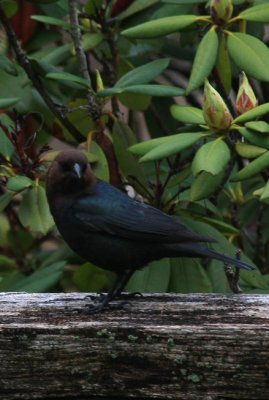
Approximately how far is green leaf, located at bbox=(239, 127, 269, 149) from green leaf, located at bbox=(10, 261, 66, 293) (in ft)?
2.90

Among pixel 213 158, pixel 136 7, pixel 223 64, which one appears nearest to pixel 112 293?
pixel 213 158

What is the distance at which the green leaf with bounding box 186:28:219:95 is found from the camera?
3.52 meters

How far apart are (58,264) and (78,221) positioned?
2.09 ft

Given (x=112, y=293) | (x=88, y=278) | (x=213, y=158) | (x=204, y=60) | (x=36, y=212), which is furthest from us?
(x=88, y=278)

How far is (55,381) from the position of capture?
238cm

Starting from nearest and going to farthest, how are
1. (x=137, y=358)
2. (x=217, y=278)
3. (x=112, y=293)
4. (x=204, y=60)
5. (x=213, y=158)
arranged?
(x=137, y=358) → (x=112, y=293) → (x=213, y=158) → (x=204, y=60) → (x=217, y=278)

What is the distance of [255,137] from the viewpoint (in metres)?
3.39

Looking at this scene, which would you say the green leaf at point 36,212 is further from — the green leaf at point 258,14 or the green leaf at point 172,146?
the green leaf at point 258,14

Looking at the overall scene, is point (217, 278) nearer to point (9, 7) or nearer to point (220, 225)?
point (220, 225)

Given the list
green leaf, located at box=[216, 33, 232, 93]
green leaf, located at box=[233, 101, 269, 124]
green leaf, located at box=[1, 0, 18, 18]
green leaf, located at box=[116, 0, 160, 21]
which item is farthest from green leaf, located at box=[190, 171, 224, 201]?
green leaf, located at box=[1, 0, 18, 18]

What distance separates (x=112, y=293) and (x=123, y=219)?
11.2 inches

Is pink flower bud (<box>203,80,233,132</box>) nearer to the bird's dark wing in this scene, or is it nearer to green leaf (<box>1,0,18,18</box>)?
the bird's dark wing

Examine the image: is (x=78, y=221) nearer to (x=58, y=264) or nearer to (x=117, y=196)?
(x=117, y=196)

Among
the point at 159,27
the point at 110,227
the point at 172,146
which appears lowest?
the point at 110,227
